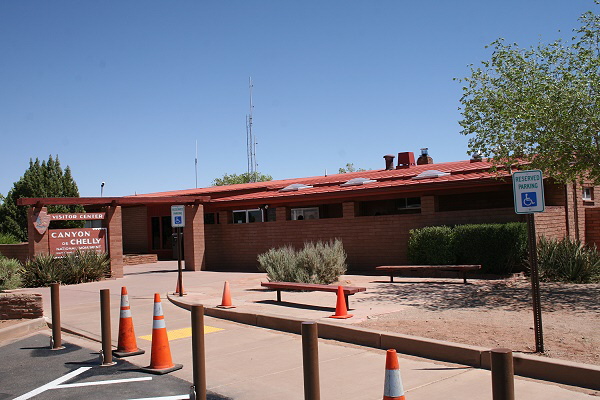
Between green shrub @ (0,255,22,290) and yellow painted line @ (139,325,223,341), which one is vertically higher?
green shrub @ (0,255,22,290)

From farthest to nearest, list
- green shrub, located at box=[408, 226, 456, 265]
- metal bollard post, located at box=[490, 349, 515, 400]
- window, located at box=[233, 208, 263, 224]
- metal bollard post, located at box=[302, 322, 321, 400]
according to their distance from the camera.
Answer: window, located at box=[233, 208, 263, 224] → green shrub, located at box=[408, 226, 456, 265] → metal bollard post, located at box=[302, 322, 321, 400] → metal bollard post, located at box=[490, 349, 515, 400]

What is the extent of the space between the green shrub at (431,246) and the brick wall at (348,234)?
879 millimetres

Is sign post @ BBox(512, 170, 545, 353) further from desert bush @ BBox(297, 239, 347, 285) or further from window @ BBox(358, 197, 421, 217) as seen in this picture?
window @ BBox(358, 197, 421, 217)

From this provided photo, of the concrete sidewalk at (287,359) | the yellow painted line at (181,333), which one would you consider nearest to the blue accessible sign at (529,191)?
the concrete sidewalk at (287,359)

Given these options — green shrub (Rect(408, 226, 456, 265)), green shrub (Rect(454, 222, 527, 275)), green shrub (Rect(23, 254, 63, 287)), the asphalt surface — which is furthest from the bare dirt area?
green shrub (Rect(23, 254, 63, 287))

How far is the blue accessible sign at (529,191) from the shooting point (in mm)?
7273

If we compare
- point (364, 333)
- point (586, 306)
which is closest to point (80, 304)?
point (364, 333)

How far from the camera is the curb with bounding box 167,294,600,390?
6.35 m

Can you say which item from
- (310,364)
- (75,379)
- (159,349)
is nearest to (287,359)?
(159,349)

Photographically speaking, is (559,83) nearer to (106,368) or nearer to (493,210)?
(493,210)

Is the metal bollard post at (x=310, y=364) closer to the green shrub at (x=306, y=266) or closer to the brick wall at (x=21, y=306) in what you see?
the brick wall at (x=21, y=306)

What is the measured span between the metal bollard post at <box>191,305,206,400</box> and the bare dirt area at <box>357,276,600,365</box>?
11.9ft

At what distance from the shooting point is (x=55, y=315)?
9.23 m

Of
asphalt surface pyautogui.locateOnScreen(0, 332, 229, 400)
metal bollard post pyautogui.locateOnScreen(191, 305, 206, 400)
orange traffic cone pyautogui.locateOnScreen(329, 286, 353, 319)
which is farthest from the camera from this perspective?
orange traffic cone pyautogui.locateOnScreen(329, 286, 353, 319)
